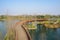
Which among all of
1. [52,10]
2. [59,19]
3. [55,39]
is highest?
[52,10]

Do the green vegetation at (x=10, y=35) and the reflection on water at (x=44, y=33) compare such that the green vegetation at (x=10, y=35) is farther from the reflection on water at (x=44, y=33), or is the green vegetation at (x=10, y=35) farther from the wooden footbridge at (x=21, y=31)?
the reflection on water at (x=44, y=33)

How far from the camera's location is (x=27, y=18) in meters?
2.19

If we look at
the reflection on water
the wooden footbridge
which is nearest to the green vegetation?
the wooden footbridge

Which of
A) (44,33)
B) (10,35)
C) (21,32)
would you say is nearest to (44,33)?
(44,33)

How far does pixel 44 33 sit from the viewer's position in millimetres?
2158

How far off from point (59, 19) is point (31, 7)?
46cm

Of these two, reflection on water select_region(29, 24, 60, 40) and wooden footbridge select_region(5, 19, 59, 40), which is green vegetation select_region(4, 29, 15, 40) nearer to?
wooden footbridge select_region(5, 19, 59, 40)

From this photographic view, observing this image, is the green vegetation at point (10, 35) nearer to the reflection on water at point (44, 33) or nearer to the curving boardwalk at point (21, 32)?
the curving boardwalk at point (21, 32)

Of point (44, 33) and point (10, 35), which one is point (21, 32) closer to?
point (10, 35)

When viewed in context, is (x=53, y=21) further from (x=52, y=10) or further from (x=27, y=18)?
(x=27, y=18)

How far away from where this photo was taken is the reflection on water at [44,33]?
7.04 ft

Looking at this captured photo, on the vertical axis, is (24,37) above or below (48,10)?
below

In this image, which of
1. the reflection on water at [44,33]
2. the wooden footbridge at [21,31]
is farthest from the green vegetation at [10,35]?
the reflection on water at [44,33]

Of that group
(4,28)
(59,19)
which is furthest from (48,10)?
(4,28)
